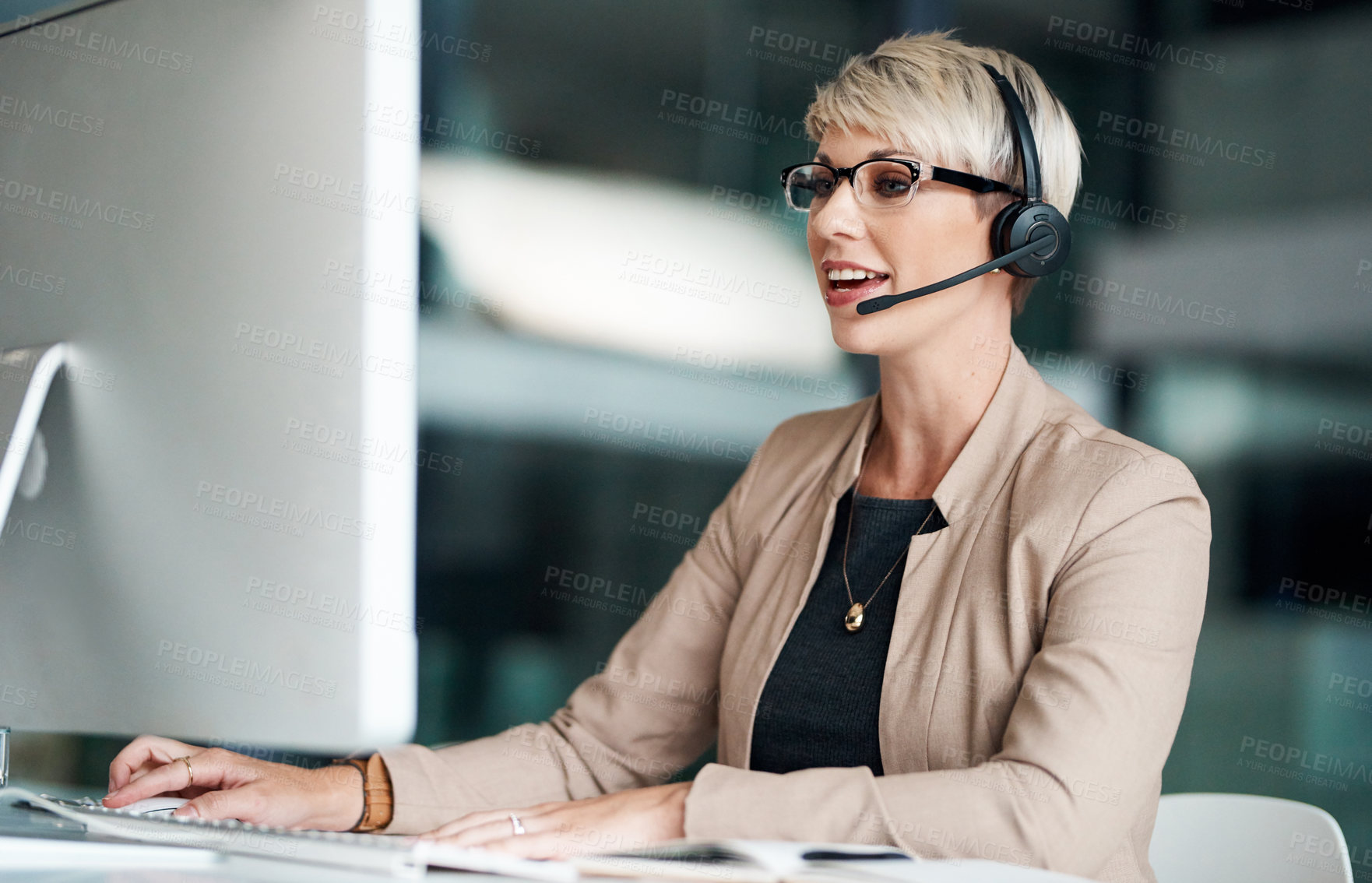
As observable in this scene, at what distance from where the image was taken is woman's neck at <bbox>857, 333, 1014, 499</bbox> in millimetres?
1236

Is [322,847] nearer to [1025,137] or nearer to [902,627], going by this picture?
[902,627]

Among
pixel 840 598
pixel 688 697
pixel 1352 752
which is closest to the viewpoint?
pixel 840 598

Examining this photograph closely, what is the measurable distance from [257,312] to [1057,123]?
926mm

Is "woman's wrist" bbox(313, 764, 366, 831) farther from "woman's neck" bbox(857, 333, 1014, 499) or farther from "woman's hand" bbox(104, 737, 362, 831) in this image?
"woman's neck" bbox(857, 333, 1014, 499)

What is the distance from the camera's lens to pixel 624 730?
1.28 meters

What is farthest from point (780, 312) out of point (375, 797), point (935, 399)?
point (375, 797)

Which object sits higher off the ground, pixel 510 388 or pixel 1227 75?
pixel 1227 75

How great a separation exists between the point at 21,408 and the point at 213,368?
179mm

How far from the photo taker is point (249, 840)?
0.65 m

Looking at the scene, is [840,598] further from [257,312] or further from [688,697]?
[257,312]

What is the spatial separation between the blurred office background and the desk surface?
1838 millimetres

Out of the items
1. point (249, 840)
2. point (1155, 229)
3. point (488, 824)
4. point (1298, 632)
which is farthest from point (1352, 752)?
point (249, 840)

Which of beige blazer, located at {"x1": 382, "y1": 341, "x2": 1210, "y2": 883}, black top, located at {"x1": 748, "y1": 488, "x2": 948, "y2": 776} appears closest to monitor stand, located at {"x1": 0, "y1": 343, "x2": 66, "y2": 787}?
beige blazer, located at {"x1": 382, "y1": 341, "x2": 1210, "y2": 883}

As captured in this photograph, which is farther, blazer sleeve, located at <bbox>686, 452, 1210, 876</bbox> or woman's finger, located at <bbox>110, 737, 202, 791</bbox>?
woman's finger, located at <bbox>110, 737, 202, 791</bbox>
